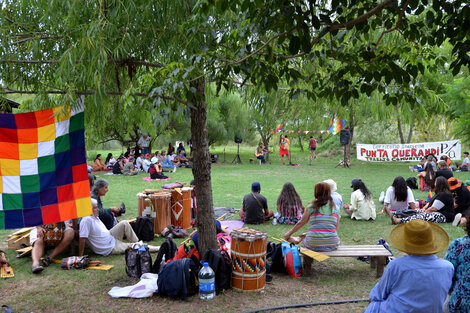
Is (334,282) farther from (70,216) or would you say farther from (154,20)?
(154,20)

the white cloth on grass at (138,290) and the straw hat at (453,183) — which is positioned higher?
the straw hat at (453,183)

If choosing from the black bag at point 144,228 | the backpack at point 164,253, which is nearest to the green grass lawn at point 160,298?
the black bag at point 144,228

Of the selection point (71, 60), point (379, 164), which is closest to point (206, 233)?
point (71, 60)

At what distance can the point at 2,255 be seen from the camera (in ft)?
18.1

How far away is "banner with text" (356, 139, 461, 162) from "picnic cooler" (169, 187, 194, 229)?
651 inches

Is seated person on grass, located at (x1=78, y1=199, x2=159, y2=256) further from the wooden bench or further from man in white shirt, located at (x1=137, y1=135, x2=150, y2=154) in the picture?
man in white shirt, located at (x1=137, y1=135, x2=150, y2=154)

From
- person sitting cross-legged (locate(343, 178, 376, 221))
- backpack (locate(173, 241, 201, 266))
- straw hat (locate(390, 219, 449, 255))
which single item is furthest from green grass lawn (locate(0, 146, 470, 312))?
straw hat (locate(390, 219, 449, 255))

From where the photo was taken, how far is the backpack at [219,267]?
4.62 metres

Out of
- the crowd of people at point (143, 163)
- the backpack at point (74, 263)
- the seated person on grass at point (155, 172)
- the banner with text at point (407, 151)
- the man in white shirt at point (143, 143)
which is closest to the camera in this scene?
the backpack at point (74, 263)

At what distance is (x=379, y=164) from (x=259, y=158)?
6770 mm

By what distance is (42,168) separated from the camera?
184 inches

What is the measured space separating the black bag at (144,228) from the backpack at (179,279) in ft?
7.77

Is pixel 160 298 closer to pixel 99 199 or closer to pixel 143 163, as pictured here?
pixel 99 199

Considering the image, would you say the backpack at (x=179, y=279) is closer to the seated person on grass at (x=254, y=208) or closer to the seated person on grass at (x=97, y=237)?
the seated person on grass at (x=97, y=237)
